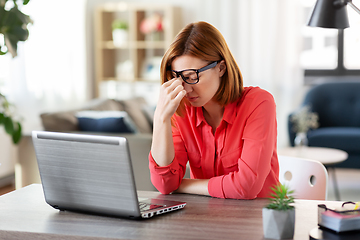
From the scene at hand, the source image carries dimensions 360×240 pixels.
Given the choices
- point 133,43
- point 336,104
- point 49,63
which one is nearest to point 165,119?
point 49,63

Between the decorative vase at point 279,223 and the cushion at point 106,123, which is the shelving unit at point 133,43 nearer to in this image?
the cushion at point 106,123

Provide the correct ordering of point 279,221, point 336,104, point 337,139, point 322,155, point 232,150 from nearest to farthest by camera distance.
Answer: point 279,221 < point 232,150 < point 322,155 < point 337,139 < point 336,104

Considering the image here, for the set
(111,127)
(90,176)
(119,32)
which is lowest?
(111,127)

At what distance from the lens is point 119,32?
5.39 m

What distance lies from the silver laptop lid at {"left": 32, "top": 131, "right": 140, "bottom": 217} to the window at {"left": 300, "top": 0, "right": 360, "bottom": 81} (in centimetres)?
452

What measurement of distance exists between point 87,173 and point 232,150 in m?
0.54

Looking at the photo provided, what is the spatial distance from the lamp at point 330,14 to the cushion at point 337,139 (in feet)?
9.40

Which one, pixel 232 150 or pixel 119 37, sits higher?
pixel 119 37

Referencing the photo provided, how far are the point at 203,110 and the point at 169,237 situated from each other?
688 mm

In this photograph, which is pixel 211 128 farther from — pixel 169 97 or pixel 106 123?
pixel 106 123

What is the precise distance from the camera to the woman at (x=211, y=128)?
4.33 ft

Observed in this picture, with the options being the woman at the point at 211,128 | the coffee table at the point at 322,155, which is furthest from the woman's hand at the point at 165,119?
the coffee table at the point at 322,155

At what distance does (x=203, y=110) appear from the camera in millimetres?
1570

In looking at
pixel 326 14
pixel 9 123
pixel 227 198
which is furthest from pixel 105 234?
pixel 9 123
